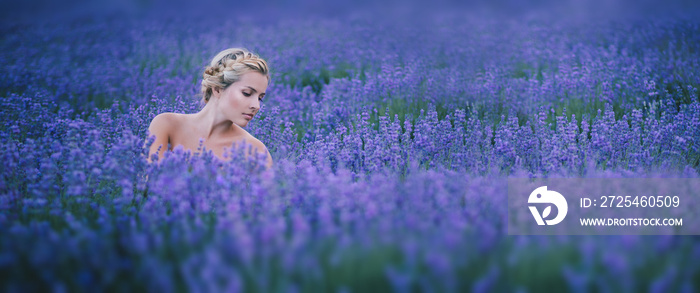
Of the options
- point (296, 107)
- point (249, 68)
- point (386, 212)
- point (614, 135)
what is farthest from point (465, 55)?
point (386, 212)

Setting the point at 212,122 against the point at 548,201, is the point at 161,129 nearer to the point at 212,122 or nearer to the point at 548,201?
the point at 212,122

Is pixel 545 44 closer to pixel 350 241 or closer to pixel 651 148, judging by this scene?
pixel 651 148

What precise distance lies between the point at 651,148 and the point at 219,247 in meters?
2.80

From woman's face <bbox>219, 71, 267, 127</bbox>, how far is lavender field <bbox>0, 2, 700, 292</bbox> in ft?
0.99

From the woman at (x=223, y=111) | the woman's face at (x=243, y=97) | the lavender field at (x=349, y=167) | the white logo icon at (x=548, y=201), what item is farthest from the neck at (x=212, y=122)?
the white logo icon at (x=548, y=201)

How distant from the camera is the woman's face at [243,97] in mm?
3000

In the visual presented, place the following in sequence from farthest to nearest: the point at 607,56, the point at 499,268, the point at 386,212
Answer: the point at 607,56
the point at 386,212
the point at 499,268

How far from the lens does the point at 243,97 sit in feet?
9.83

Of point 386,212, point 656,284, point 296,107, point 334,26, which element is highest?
point 334,26

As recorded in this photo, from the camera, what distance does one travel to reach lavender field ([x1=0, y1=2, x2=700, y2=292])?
1369mm

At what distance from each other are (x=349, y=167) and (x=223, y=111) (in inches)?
32.9

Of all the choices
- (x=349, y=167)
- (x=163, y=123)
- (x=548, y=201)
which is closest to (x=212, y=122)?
(x=163, y=123)

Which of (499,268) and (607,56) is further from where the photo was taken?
(607,56)

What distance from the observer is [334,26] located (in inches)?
365
